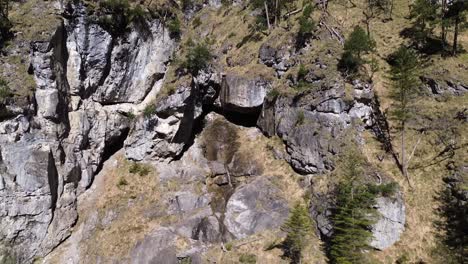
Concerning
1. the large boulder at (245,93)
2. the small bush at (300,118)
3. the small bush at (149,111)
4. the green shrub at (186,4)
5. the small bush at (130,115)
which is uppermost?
the green shrub at (186,4)

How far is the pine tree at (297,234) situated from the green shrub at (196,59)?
68.9 feet

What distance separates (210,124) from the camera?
43250mm

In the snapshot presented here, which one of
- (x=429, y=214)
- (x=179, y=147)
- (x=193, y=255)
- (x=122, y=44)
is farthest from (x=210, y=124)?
(x=429, y=214)

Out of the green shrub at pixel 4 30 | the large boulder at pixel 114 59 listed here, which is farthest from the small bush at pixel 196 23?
the green shrub at pixel 4 30

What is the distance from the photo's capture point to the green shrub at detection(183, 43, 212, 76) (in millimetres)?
40344

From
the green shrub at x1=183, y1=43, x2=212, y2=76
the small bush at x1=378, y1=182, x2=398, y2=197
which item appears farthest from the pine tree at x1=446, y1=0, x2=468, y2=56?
the green shrub at x1=183, y1=43, x2=212, y2=76

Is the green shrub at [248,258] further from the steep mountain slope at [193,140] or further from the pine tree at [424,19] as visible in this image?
the pine tree at [424,19]

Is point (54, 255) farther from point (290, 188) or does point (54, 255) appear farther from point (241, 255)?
point (290, 188)

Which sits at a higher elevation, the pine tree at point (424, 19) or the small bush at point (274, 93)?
the pine tree at point (424, 19)

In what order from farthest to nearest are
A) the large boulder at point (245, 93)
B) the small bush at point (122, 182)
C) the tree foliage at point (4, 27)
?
the large boulder at point (245, 93)
the small bush at point (122, 182)
the tree foliage at point (4, 27)

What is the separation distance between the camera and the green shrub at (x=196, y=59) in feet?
132

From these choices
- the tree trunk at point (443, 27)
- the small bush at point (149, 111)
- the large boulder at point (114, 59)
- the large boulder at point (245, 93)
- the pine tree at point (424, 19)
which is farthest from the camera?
the large boulder at point (245, 93)

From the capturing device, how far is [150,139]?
126 ft

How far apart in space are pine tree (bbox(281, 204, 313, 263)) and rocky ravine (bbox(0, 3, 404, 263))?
10.6 ft
